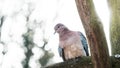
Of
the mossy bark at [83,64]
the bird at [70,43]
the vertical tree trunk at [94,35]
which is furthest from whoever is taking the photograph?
the bird at [70,43]

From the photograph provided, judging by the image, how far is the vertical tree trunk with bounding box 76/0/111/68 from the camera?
8.62 ft

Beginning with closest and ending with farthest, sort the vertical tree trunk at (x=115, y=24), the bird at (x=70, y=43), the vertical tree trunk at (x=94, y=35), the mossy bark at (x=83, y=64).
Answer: the vertical tree trunk at (x=94, y=35) → the mossy bark at (x=83, y=64) → the vertical tree trunk at (x=115, y=24) → the bird at (x=70, y=43)

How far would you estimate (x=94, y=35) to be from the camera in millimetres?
2625

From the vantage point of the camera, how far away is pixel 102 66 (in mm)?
2648

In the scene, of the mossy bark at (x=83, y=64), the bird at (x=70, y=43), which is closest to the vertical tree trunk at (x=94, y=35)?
the mossy bark at (x=83, y=64)

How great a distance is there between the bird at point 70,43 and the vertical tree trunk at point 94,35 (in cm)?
295

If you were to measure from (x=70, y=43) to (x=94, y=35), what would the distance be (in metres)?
3.27

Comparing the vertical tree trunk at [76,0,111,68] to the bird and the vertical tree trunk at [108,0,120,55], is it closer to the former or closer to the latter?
the vertical tree trunk at [108,0,120,55]

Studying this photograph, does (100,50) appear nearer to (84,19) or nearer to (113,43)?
(84,19)

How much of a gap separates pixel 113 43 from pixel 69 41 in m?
1.99

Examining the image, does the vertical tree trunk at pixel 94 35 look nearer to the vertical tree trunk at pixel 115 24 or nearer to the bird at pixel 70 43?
the vertical tree trunk at pixel 115 24

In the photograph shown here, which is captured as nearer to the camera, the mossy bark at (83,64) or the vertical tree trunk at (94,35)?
the vertical tree trunk at (94,35)

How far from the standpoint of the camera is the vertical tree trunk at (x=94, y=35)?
2.63 m

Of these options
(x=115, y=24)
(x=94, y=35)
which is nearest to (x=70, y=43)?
(x=115, y=24)
